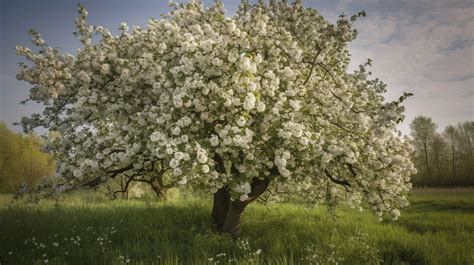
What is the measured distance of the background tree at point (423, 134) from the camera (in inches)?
2258

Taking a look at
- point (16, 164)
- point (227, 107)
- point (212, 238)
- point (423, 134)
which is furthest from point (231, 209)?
point (423, 134)

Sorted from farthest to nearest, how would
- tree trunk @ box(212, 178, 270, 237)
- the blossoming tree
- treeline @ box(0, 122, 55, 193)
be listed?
treeline @ box(0, 122, 55, 193) → tree trunk @ box(212, 178, 270, 237) → the blossoming tree

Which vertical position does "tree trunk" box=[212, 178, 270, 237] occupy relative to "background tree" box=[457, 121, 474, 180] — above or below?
below

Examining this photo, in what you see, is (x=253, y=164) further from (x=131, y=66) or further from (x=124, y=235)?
(x=124, y=235)

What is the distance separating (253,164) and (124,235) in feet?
20.2

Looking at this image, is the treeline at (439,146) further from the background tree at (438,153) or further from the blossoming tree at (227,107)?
the blossoming tree at (227,107)

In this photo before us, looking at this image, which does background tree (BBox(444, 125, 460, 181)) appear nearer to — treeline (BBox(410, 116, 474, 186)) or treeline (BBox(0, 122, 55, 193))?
treeline (BBox(410, 116, 474, 186))

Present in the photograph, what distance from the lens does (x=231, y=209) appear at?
1403 centimetres

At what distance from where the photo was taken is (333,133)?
37.3ft

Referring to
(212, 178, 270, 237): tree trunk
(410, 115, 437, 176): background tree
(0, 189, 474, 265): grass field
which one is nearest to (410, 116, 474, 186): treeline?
(410, 115, 437, 176): background tree

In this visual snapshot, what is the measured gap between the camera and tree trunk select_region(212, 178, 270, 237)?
1320 centimetres

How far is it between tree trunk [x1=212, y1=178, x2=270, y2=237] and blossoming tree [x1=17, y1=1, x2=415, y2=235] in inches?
3.4

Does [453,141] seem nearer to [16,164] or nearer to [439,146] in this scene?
[439,146]

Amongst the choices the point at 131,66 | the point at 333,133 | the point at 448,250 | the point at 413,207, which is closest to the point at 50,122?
the point at 131,66
